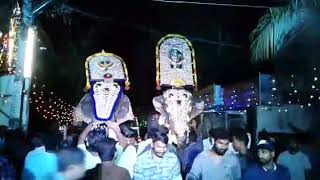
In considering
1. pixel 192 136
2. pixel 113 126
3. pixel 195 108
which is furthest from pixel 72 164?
pixel 195 108

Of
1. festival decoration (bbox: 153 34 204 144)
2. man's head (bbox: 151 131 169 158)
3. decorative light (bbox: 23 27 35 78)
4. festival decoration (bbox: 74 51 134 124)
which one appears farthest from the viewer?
festival decoration (bbox: 153 34 204 144)

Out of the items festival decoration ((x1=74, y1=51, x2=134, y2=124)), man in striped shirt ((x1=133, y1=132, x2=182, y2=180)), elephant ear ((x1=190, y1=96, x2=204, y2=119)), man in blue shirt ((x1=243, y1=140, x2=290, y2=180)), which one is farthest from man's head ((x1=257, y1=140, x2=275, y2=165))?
elephant ear ((x1=190, y1=96, x2=204, y2=119))

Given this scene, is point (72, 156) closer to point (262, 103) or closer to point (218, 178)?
point (218, 178)

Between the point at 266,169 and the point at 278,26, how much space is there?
261 centimetres

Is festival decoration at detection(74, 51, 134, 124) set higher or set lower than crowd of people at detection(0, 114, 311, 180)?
higher

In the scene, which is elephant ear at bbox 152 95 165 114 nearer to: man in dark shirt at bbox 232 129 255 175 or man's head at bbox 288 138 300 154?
man's head at bbox 288 138 300 154

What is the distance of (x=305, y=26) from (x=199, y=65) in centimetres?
1354

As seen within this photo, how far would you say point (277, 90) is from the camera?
14.4 metres

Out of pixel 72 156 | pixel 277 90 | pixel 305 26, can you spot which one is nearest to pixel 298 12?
pixel 305 26

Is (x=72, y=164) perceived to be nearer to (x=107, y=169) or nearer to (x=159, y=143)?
(x=107, y=169)

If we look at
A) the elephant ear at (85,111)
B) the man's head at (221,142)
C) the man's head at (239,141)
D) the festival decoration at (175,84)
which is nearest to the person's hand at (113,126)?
the elephant ear at (85,111)

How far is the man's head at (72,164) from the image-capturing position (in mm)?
4684

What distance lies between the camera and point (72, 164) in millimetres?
4680

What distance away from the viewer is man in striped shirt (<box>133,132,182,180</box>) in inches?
305
